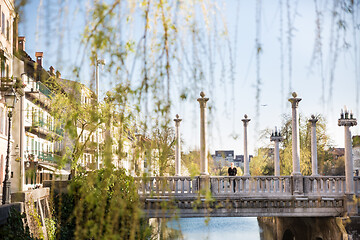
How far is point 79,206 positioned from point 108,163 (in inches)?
14.4

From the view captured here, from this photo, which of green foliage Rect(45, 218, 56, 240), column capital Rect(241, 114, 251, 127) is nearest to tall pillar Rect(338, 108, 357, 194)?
column capital Rect(241, 114, 251, 127)

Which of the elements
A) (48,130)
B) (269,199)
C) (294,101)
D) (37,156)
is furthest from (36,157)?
(294,101)

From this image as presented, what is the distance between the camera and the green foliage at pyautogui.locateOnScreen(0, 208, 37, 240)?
9266 mm

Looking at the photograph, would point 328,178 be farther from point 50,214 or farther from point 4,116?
point 4,116

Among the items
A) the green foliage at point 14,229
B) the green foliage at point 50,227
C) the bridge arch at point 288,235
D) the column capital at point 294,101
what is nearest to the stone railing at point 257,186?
the column capital at point 294,101

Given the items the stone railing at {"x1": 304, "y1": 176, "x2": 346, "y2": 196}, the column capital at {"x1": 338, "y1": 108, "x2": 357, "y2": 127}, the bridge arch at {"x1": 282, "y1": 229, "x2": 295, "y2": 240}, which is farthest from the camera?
the bridge arch at {"x1": 282, "y1": 229, "x2": 295, "y2": 240}

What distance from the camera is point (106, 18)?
2.85 m

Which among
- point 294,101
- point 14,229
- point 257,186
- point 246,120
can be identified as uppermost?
point 294,101

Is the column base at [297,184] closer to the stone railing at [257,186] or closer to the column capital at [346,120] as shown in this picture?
the stone railing at [257,186]

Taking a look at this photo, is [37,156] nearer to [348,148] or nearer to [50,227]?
[50,227]

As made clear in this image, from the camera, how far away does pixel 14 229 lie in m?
10.1

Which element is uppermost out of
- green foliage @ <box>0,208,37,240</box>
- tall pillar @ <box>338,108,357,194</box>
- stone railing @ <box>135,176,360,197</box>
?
tall pillar @ <box>338,108,357,194</box>

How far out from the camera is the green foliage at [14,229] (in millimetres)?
9266

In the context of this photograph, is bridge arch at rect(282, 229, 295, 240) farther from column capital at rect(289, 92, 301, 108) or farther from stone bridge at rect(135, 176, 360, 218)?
column capital at rect(289, 92, 301, 108)
